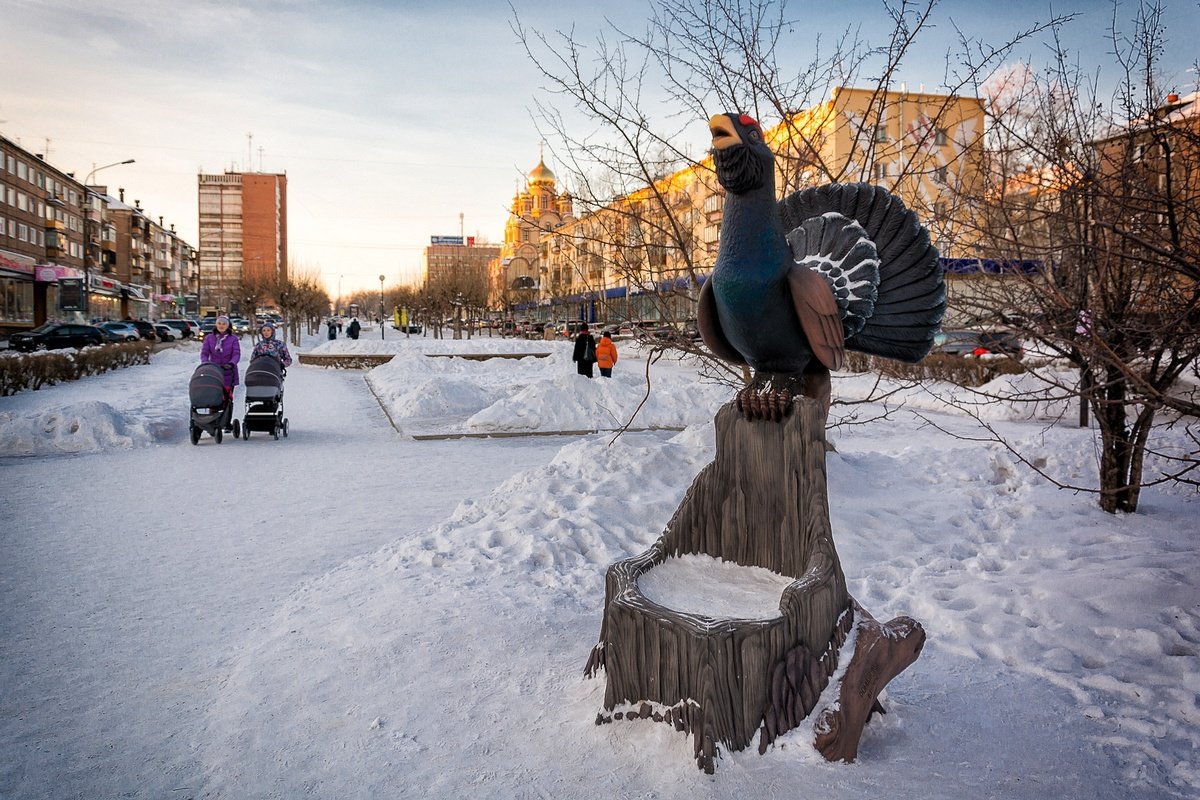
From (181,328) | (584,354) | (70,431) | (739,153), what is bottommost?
(70,431)

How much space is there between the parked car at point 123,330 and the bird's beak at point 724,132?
44.1 m

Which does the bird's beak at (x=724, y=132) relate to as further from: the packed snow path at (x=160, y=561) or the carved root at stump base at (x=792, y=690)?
the packed snow path at (x=160, y=561)

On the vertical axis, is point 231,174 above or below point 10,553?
above

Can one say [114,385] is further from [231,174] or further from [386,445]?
[231,174]

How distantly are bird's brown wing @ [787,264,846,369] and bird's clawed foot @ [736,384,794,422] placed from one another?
25 cm

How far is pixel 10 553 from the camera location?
648cm

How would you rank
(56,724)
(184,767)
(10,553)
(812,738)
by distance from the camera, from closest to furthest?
(812,738), (184,767), (56,724), (10,553)

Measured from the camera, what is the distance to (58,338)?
33.8 m

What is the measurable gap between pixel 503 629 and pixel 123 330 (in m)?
46.1

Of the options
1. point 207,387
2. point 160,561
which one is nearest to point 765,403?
point 160,561

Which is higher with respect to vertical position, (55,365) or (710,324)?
(710,324)

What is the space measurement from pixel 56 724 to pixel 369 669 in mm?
1432

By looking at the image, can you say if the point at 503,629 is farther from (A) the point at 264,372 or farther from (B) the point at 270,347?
(B) the point at 270,347


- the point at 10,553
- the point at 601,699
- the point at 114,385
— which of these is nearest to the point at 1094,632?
the point at 601,699
